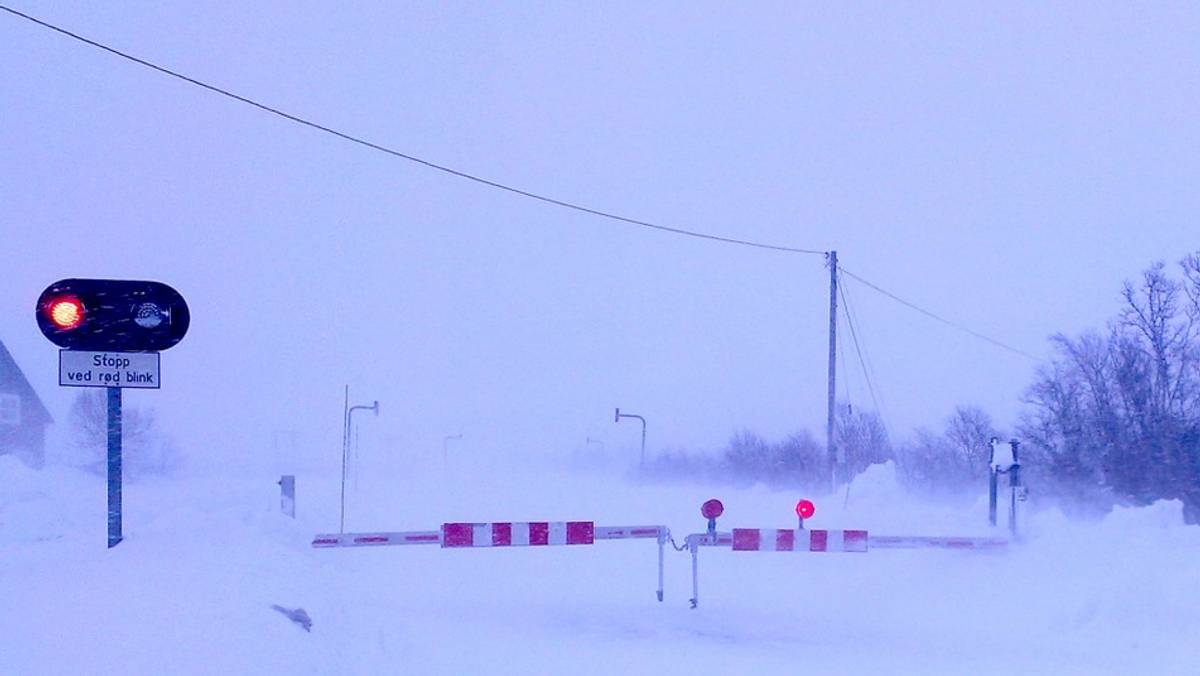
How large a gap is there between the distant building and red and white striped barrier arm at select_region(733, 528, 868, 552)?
1319 inches

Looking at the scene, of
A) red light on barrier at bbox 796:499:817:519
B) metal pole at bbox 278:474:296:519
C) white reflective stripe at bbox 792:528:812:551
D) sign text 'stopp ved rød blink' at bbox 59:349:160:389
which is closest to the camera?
sign text 'stopp ved rød blink' at bbox 59:349:160:389

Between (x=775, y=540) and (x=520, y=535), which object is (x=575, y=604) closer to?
(x=520, y=535)

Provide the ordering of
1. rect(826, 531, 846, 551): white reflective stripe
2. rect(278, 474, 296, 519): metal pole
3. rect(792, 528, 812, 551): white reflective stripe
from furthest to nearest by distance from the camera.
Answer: rect(278, 474, 296, 519): metal pole
rect(826, 531, 846, 551): white reflective stripe
rect(792, 528, 812, 551): white reflective stripe

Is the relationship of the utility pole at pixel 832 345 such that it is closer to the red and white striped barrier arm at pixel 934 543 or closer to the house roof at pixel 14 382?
the red and white striped barrier arm at pixel 934 543

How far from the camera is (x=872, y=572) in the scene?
1476cm

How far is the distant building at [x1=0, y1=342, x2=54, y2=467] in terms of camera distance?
39.7 meters

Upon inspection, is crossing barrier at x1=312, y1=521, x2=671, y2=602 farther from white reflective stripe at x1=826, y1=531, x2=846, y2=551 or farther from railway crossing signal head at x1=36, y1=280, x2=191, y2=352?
railway crossing signal head at x1=36, y1=280, x2=191, y2=352

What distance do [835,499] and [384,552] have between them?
10576mm

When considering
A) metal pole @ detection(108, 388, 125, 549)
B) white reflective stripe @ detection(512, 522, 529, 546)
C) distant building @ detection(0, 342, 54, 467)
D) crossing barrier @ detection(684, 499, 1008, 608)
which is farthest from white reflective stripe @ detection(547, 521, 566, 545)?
distant building @ detection(0, 342, 54, 467)

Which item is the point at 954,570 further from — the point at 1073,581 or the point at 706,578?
the point at 706,578

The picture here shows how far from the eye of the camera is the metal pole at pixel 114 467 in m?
8.56

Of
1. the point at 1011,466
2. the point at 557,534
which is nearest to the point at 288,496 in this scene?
the point at 557,534

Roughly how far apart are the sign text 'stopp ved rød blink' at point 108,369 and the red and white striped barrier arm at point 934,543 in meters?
8.38

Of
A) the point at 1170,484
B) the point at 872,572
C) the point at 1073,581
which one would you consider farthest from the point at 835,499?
the point at 1073,581
